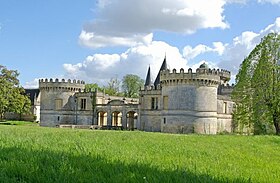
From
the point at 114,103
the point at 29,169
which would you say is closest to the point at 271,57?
the point at 114,103

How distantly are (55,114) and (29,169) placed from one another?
1909 inches

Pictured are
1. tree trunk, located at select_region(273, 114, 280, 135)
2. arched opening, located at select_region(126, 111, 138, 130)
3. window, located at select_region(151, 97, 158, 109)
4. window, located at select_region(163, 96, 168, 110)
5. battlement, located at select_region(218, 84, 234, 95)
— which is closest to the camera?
tree trunk, located at select_region(273, 114, 280, 135)

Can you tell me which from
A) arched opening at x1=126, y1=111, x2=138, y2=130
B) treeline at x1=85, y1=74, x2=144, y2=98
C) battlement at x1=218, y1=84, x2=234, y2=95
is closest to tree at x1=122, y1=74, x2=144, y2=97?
treeline at x1=85, y1=74, x2=144, y2=98

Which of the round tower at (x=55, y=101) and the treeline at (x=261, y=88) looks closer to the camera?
the treeline at (x=261, y=88)

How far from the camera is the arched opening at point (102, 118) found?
53.3 metres

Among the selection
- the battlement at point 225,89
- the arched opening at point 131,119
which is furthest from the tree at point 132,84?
the battlement at point 225,89

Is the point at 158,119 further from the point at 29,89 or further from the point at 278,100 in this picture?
the point at 29,89

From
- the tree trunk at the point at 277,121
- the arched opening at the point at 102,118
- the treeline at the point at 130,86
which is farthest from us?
the treeline at the point at 130,86

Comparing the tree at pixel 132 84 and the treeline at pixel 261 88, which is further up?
the tree at pixel 132 84

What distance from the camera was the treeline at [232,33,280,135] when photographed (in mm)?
32219

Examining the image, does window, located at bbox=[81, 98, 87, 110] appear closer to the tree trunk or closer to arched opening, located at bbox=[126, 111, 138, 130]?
arched opening, located at bbox=[126, 111, 138, 130]

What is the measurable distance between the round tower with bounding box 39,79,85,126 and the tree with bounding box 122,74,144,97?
3014cm

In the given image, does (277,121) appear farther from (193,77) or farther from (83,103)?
(83,103)

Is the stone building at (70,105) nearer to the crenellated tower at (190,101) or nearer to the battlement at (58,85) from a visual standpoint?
the battlement at (58,85)
